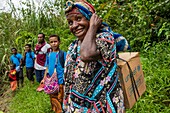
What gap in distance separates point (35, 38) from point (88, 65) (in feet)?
22.2

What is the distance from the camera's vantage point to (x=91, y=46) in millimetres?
1611

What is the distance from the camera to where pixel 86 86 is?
1737mm

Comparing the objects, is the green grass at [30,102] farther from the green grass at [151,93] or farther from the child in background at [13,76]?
the child in background at [13,76]

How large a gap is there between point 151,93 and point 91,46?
216 cm

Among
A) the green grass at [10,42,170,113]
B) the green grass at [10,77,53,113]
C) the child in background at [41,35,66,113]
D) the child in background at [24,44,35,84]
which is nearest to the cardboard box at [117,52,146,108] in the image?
the green grass at [10,42,170,113]

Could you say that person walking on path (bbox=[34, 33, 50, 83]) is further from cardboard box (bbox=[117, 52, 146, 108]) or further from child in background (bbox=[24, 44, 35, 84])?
cardboard box (bbox=[117, 52, 146, 108])

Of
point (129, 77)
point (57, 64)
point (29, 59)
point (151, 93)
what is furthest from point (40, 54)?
point (129, 77)

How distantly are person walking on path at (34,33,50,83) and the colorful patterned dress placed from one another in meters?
3.55

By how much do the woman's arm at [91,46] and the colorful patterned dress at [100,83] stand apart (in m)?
0.03

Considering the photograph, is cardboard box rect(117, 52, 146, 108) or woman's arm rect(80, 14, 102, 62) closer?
woman's arm rect(80, 14, 102, 62)

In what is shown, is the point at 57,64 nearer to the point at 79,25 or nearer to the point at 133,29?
the point at 79,25

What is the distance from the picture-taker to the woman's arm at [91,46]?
1605 millimetres

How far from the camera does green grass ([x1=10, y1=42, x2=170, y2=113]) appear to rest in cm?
335

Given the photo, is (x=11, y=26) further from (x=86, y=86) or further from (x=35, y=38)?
(x=86, y=86)
